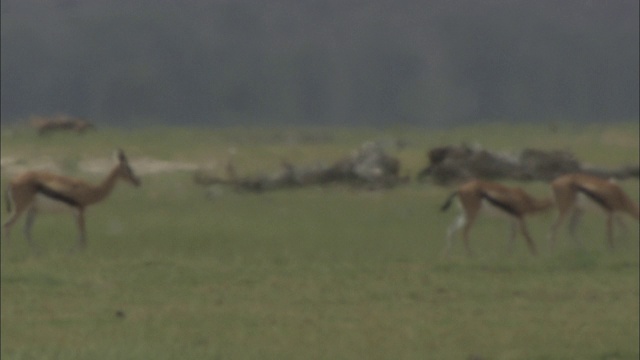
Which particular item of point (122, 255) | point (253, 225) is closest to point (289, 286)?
point (122, 255)

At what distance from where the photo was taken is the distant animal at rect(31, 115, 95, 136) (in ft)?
124

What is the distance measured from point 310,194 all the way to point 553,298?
12890 millimetres

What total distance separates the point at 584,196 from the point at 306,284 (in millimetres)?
7188

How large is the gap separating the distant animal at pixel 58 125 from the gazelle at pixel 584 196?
18.2m

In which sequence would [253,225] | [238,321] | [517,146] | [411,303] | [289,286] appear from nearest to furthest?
[238,321] < [411,303] < [289,286] < [253,225] < [517,146]

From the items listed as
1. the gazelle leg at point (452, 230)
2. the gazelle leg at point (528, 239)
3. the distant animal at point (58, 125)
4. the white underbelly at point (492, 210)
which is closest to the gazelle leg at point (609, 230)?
the gazelle leg at point (528, 239)

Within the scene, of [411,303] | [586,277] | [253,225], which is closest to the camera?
[411,303]

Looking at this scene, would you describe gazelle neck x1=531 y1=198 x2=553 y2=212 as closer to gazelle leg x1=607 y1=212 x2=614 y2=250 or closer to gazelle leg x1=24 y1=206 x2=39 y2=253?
gazelle leg x1=607 y1=212 x2=614 y2=250

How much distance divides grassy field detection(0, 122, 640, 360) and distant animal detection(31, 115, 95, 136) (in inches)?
402

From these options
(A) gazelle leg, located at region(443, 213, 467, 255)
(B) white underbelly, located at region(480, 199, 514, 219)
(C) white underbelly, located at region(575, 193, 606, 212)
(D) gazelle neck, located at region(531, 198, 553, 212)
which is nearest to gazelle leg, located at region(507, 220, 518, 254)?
(B) white underbelly, located at region(480, 199, 514, 219)

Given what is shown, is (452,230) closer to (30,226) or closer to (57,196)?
(57,196)

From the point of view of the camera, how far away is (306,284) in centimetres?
1541

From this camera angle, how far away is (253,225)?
74.5 feet

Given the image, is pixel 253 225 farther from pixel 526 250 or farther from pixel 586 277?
pixel 586 277
